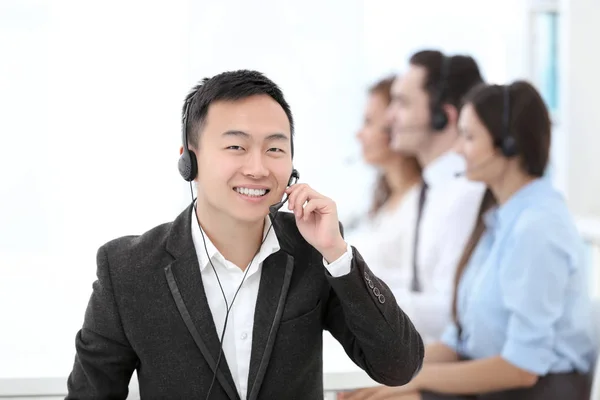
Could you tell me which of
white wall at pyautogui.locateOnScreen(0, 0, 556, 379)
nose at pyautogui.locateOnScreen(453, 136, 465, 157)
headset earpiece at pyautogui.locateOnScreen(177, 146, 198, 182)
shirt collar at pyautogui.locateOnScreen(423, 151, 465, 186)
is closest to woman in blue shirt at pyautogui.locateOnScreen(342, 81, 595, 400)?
nose at pyautogui.locateOnScreen(453, 136, 465, 157)

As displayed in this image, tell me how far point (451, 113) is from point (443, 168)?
0.22 meters

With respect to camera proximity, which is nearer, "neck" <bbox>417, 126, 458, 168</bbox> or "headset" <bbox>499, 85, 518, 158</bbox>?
"headset" <bbox>499, 85, 518, 158</bbox>

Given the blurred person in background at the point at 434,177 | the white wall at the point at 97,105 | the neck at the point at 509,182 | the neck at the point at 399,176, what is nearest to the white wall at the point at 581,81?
the blurred person in background at the point at 434,177

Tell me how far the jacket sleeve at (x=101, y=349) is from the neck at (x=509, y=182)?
154 cm

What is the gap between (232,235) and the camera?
4.06ft

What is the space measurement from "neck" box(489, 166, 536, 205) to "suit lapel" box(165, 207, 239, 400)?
1.43 meters

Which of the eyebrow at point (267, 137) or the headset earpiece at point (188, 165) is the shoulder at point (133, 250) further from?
the eyebrow at point (267, 137)

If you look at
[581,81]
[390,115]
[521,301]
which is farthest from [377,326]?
[581,81]

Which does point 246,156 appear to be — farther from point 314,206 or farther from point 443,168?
point 443,168

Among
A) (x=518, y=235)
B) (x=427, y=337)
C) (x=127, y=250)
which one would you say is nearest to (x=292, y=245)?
(x=127, y=250)

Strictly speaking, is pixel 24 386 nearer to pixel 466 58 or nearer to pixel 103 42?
pixel 103 42

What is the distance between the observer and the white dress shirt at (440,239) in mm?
2533

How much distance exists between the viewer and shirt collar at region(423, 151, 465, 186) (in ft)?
9.09

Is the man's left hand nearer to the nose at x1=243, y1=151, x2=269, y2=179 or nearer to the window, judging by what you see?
the nose at x1=243, y1=151, x2=269, y2=179
